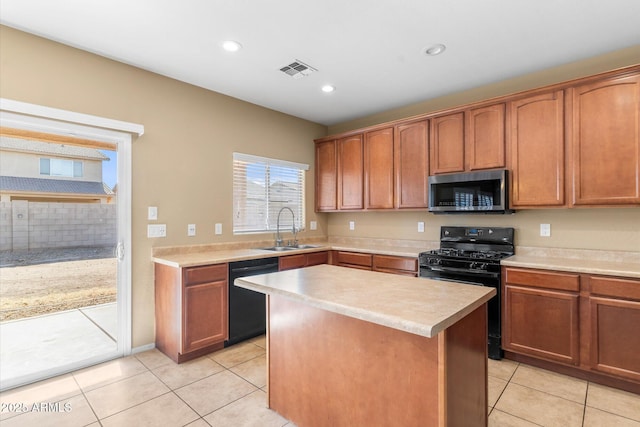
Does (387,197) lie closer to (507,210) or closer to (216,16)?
(507,210)

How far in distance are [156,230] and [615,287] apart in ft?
12.6

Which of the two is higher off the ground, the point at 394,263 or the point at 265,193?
the point at 265,193

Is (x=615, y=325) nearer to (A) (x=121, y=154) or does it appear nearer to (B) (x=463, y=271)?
(B) (x=463, y=271)

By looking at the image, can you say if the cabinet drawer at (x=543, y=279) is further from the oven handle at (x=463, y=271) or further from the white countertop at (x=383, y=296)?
the white countertop at (x=383, y=296)

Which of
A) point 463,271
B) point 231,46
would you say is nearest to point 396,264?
point 463,271

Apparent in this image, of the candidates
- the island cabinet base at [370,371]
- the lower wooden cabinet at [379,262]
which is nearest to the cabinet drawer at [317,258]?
the lower wooden cabinet at [379,262]

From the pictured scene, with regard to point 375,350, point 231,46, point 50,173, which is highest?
point 231,46

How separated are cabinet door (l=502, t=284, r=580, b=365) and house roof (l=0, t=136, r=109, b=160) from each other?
383 cm

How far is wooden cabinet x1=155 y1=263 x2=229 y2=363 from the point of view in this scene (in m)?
2.76

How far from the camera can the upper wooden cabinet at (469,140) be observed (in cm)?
309

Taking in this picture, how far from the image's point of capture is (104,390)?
236 centimetres

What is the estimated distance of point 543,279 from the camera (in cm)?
261

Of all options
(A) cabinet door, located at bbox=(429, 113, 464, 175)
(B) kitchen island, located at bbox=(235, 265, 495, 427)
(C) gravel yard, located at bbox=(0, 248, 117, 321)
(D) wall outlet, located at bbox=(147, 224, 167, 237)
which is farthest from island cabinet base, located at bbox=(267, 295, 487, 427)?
(A) cabinet door, located at bbox=(429, 113, 464, 175)

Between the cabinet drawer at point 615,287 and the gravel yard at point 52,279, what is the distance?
3985 millimetres
